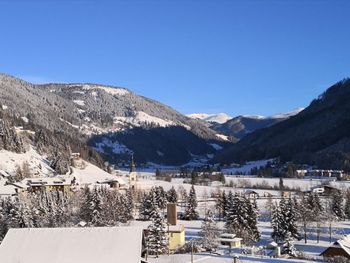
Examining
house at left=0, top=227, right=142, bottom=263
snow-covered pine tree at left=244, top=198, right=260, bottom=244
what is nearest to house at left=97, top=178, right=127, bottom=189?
snow-covered pine tree at left=244, top=198, right=260, bottom=244

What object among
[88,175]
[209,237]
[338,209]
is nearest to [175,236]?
[209,237]

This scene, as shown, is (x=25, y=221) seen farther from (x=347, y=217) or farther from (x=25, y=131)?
(x=25, y=131)

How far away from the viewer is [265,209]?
123562 millimetres

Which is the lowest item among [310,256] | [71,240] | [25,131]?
[310,256]

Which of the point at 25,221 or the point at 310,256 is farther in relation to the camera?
the point at 25,221

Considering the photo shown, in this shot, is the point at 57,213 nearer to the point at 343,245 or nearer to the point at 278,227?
the point at 278,227

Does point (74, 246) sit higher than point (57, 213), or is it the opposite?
point (74, 246)

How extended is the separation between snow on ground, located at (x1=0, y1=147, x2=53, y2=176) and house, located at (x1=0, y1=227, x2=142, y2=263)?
111 metres

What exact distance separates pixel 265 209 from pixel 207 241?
170ft

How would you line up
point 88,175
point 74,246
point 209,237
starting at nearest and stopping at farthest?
point 74,246 → point 209,237 → point 88,175

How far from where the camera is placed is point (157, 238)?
6962 centimetres

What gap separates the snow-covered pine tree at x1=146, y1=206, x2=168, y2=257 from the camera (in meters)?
68.9

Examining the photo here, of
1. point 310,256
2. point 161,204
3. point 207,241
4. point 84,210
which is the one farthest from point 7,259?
point 161,204

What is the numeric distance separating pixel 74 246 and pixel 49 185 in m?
96.8
